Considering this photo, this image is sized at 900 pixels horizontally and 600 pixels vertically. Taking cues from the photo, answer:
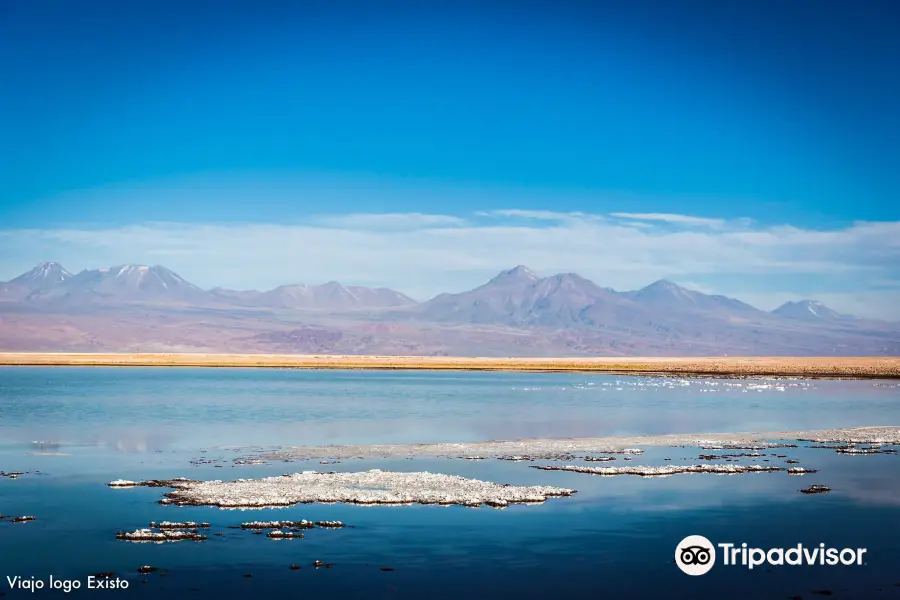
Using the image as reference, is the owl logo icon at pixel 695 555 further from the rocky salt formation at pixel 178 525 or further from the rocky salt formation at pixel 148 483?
the rocky salt formation at pixel 148 483

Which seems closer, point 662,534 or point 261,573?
point 261,573

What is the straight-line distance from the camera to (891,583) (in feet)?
53.7

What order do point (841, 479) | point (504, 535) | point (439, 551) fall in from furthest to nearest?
point (841, 479), point (504, 535), point (439, 551)

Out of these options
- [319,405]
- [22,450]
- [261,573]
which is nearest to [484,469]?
[261,573]

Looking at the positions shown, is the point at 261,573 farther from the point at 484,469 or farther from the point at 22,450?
the point at 22,450

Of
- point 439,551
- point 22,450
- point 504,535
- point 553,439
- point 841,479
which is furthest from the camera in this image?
point 553,439

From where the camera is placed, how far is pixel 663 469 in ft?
96.6

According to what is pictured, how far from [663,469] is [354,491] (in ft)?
34.5

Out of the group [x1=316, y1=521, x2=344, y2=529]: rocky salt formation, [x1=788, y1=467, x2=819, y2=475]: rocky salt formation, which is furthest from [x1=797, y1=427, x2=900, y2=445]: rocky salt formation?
[x1=316, y1=521, x2=344, y2=529]: rocky salt formation

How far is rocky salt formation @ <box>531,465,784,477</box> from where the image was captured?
28750mm

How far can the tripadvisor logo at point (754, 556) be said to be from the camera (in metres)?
17.9

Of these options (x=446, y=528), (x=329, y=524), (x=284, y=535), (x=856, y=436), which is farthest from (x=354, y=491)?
(x=856, y=436)

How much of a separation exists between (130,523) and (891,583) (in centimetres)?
1529

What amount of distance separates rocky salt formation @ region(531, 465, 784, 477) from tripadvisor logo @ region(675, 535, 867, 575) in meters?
9.58
